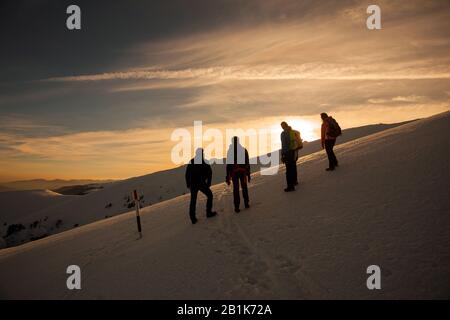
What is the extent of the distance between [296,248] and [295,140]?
16.2 ft

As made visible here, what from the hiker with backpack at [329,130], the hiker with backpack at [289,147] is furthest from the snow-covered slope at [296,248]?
the hiker with backpack at [329,130]

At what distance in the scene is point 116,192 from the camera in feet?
115

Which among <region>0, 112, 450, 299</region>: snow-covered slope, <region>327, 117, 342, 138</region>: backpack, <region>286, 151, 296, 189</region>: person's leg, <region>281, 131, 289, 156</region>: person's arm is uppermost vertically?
<region>327, 117, 342, 138</region>: backpack

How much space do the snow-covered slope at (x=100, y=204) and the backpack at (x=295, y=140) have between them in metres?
21.8

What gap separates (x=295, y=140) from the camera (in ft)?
33.0

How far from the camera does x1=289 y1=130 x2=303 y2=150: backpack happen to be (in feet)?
32.9

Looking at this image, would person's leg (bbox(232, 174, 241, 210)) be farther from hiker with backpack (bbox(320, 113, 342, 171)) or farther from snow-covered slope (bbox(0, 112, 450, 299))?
hiker with backpack (bbox(320, 113, 342, 171))

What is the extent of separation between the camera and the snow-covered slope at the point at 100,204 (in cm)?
2738

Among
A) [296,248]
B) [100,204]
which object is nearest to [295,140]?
[296,248]

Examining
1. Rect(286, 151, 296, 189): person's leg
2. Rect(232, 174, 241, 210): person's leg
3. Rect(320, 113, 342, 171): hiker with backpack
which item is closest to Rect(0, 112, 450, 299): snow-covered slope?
Rect(232, 174, 241, 210): person's leg

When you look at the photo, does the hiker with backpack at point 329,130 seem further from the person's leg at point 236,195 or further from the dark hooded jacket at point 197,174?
the dark hooded jacket at point 197,174

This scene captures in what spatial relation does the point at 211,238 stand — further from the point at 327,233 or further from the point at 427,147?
the point at 427,147

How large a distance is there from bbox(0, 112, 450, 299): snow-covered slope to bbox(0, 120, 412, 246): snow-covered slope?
1856cm

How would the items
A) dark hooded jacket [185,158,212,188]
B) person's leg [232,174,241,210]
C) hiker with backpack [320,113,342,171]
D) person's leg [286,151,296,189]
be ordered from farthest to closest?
hiker with backpack [320,113,342,171], person's leg [286,151,296,189], person's leg [232,174,241,210], dark hooded jacket [185,158,212,188]
